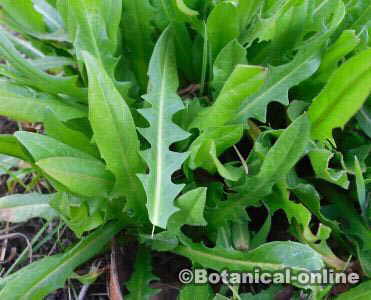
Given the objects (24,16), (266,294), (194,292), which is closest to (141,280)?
(194,292)

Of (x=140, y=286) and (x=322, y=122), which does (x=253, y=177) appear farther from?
(x=140, y=286)

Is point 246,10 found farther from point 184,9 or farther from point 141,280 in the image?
point 141,280

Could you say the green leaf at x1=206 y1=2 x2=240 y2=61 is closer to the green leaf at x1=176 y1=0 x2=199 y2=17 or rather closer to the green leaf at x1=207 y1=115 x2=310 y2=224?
the green leaf at x1=176 y1=0 x2=199 y2=17

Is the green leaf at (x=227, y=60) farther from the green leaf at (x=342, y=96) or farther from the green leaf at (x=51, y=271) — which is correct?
the green leaf at (x=51, y=271)

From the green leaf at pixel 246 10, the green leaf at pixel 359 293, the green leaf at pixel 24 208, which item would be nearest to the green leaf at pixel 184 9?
the green leaf at pixel 246 10

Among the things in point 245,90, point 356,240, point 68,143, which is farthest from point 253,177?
point 68,143

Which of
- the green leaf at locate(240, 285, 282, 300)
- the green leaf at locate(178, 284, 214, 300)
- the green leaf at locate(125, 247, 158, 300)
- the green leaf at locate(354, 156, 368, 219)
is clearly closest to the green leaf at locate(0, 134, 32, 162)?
the green leaf at locate(125, 247, 158, 300)
